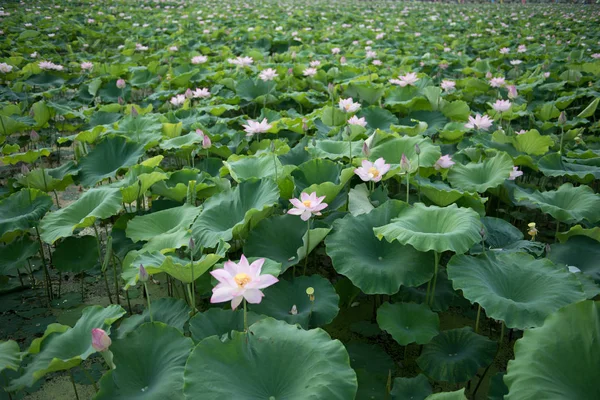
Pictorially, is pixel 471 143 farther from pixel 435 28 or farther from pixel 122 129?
pixel 435 28

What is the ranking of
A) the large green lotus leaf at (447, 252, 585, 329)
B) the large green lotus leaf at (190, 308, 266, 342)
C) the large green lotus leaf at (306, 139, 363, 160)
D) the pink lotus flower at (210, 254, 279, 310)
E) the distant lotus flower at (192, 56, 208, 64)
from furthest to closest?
1. the distant lotus flower at (192, 56, 208, 64)
2. the large green lotus leaf at (306, 139, 363, 160)
3. the large green lotus leaf at (190, 308, 266, 342)
4. the large green lotus leaf at (447, 252, 585, 329)
5. the pink lotus flower at (210, 254, 279, 310)

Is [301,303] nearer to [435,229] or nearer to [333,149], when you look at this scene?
[435,229]

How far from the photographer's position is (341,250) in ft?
5.22

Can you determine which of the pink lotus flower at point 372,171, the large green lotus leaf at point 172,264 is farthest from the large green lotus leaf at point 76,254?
the pink lotus flower at point 372,171

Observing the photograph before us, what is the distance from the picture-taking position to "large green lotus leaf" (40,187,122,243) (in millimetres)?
1749

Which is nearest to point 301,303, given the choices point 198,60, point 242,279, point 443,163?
point 242,279

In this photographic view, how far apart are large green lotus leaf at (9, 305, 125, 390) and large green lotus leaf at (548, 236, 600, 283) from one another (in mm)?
1530

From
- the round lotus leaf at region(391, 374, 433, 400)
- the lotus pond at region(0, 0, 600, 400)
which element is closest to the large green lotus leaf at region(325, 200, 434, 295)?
the lotus pond at region(0, 0, 600, 400)

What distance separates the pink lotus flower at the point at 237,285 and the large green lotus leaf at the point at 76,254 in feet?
3.60

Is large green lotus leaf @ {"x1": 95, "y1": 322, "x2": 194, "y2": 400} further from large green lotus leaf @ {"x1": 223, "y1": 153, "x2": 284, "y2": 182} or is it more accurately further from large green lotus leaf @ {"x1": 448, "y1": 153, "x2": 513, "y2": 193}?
large green lotus leaf @ {"x1": 448, "y1": 153, "x2": 513, "y2": 193}

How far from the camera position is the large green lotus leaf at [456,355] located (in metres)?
1.35

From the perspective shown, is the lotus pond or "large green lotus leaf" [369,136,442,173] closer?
the lotus pond

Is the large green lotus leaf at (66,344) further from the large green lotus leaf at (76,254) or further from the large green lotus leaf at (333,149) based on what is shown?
the large green lotus leaf at (333,149)

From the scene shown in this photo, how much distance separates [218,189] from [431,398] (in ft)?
4.58
